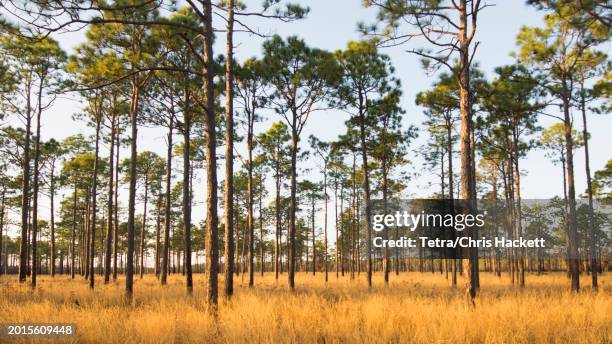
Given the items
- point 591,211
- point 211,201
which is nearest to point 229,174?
point 211,201

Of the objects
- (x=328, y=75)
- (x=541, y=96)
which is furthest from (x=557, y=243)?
(x=328, y=75)

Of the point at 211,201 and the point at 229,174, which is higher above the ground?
the point at 229,174

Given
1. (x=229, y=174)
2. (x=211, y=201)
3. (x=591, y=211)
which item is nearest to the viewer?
(x=211, y=201)

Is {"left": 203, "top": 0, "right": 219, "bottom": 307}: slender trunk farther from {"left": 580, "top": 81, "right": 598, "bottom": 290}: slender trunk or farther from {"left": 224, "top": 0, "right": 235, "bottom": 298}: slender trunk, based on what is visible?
{"left": 580, "top": 81, "right": 598, "bottom": 290}: slender trunk

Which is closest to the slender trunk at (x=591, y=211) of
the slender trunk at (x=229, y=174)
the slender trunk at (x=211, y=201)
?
the slender trunk at (x=229, y=174)

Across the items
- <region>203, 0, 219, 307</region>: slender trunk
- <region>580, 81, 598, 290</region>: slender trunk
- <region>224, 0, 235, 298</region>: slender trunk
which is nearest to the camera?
<region>203, 0, 219, 307</region>: slender trunk

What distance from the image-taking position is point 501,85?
652 inches

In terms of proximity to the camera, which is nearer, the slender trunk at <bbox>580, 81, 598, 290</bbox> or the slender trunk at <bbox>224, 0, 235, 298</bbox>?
the slender trunk at <bbox>224, 0, 235, 298</bbox>

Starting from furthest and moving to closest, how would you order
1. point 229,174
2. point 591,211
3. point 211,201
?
point 591,211, point 229,174, point 211,201

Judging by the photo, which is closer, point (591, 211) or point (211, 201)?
point (211, 201)

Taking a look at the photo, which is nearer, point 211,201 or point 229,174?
point 211,201

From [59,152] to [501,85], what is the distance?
26.5 m

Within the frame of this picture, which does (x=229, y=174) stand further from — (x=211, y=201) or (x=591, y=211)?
(x=591, y=211)

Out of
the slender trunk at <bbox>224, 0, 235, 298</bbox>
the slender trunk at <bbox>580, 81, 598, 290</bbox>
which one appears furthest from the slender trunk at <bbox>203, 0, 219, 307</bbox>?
the slender trunk at <bbox>580, 81, 598, 290</bbox>
